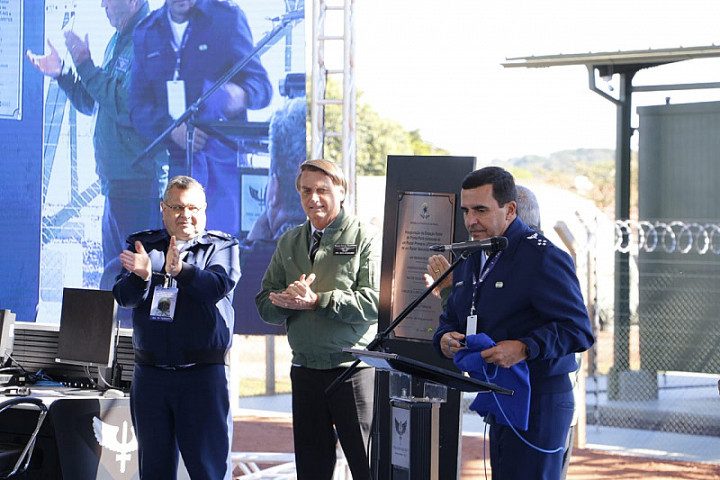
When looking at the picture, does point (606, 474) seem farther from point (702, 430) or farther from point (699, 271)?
point (699, 271)

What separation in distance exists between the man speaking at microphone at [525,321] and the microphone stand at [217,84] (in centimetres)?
Answer: 304

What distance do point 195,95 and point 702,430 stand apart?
16.4 feet

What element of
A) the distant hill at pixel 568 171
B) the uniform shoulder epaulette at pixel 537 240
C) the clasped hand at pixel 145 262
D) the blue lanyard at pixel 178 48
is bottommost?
the clasped hand at pixel 145 262

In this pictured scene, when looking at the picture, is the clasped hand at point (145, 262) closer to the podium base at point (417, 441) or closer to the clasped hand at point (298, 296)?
the clasped hand at point (298, 296)

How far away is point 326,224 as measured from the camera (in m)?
4.25

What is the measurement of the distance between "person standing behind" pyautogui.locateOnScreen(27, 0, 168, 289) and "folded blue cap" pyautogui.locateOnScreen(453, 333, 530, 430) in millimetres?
3653

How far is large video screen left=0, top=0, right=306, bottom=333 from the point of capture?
5789mm

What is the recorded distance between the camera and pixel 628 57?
8812 mm

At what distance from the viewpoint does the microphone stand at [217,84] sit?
19.0ft

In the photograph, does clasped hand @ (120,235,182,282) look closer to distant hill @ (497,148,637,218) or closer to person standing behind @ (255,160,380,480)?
person standing behind @ (255,160,380,480)

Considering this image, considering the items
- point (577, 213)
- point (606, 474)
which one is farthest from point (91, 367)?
point (577, 213)

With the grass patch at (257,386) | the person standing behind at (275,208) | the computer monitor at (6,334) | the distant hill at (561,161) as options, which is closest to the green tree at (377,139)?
the distant hill at (561,161)

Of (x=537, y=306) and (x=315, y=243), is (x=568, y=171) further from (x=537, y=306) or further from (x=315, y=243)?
(x=537, y=306)

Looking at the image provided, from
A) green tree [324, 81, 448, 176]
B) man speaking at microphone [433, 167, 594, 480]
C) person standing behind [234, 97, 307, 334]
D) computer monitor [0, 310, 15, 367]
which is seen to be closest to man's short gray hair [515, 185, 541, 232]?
man speaking at microphone [433, 167, 594, 480]
